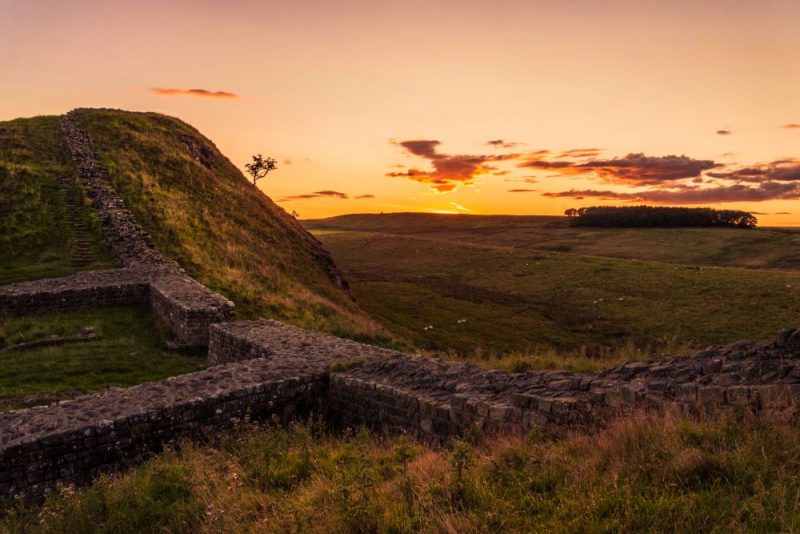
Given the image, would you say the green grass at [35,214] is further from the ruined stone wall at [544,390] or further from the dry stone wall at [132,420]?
the ruined stone wall at [544,390]

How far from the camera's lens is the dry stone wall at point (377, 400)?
23.2ft

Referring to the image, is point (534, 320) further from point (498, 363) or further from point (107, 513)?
point (107, 513)

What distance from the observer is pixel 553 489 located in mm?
5465

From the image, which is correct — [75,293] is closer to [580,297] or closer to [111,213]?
[111,213]

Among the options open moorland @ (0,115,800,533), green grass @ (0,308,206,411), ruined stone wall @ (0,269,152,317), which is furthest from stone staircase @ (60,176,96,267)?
green grass @ (0,308,206,411)

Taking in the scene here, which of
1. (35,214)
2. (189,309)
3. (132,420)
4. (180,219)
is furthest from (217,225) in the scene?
(132,420)

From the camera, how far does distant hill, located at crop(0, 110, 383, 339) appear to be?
81.4 feet

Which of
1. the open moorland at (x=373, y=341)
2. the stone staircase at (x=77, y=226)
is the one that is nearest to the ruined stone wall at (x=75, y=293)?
the open moorland at (x=373, y=341)

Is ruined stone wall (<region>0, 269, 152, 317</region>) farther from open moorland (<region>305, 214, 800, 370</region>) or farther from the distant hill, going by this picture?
open moorland (<region>305, 214, 800, 370</region>)

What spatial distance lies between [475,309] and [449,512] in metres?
36.6

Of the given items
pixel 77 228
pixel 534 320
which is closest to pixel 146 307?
pixel 77 228

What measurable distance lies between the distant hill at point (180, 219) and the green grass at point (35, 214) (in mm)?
66

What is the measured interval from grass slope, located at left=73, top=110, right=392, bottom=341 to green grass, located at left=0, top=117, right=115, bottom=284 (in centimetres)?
305

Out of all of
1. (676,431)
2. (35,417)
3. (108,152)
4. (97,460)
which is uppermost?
(108,152)
